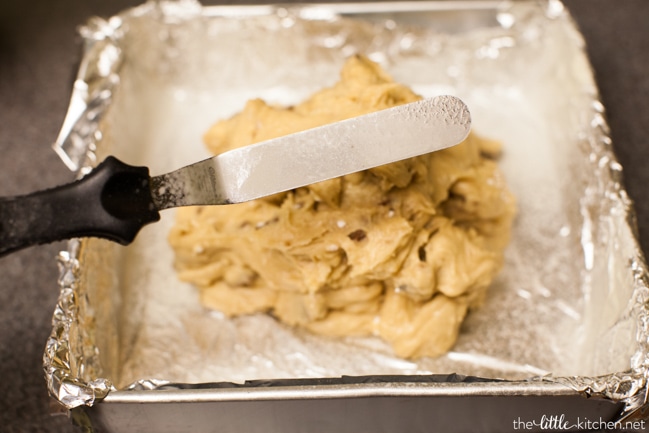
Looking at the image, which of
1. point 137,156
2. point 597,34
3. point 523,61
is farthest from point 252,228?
point 597,34

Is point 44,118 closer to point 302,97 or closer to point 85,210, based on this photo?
point 302,97

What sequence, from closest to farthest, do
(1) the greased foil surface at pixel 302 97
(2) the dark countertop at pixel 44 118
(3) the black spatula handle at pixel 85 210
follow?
(3) the black spatula handle at pixel 85 210
(1) the greased foil surface at pixel 302 97
(2) the dark countertop at pixel 44 118

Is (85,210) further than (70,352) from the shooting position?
No

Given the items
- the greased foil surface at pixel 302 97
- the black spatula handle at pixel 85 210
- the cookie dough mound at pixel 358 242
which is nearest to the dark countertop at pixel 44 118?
the greased foil surface at pixel 302 97

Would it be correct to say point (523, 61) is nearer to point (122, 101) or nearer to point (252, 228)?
point (252, 228)

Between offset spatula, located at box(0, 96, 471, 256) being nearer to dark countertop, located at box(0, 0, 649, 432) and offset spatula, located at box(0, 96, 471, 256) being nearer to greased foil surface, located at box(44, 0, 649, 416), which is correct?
greased foil surface, located at box(44, 0, 649, 416)

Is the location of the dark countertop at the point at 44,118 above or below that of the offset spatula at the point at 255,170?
below

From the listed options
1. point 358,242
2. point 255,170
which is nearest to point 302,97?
point 358,242

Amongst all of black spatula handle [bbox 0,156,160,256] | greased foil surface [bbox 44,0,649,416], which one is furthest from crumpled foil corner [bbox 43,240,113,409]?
black spatula handle [bbox 0,156,160,256]

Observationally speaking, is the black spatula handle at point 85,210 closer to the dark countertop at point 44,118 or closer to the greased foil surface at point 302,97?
the greased foil surface at point 302,97
